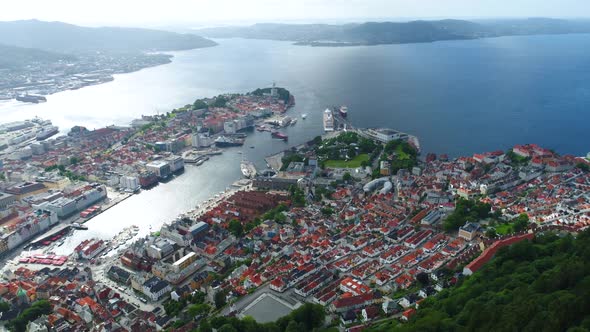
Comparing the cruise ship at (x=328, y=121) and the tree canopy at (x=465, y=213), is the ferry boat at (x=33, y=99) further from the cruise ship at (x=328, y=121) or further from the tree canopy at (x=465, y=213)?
the tree canopy at (x=465, y=213)

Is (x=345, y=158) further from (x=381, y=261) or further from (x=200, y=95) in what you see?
(x=200, y=95)

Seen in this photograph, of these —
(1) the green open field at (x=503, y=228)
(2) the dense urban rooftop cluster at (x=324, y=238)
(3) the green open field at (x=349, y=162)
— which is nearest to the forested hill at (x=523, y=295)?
(2) the dense urban rooftop cluster at (x=324, y=238)

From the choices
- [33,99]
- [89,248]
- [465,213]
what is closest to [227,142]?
[89,248]

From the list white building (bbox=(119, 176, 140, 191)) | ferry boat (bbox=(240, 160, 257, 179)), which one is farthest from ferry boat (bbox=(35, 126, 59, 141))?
ferry boat (bbox=(240, 160, 257, 179))

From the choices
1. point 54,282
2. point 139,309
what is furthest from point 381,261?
point 54,282

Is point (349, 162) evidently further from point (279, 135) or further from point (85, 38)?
point (85, 38)
